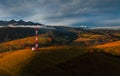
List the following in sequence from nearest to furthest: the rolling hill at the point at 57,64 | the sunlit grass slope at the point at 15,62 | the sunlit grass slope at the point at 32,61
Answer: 1. the sunlit grass slope at the point at 32,61
2. the rolling hill at the point at 57,64
3. the sunlit grass slope at the point at 15,62

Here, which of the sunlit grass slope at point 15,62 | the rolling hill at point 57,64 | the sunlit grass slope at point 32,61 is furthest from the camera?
the sunlit grass slope at point 15,62

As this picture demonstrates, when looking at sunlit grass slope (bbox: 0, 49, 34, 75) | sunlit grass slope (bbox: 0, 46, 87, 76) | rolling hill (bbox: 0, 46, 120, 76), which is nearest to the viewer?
sunlit grass slope (bbox: 0, 46, 87, 76)

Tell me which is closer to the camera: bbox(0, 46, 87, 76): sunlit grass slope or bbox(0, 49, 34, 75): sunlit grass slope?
bbox(0, 46, 87, 76): sunlit grass slope

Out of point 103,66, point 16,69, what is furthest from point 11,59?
point 103,66

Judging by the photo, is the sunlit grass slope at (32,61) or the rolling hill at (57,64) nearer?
the sunlit grass slope at (32,61)

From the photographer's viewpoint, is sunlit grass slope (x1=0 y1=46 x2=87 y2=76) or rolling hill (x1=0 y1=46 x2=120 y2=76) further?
rolling hill (x1=0 y1=46 x2=120 y2=76)

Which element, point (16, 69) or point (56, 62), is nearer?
point (16, 69)

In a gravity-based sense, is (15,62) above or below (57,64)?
above

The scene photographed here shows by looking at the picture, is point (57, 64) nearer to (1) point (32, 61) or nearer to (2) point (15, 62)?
(1) point (32, 61)

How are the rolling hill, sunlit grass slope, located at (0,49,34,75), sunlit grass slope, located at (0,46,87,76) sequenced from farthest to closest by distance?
sunlit grass slope, located at (0,49,34,75), the rolling hill, sunlit grass slope, located at (0,46,87,76)

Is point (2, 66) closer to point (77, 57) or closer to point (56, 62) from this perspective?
point (56, 62)

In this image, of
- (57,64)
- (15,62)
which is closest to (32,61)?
(15,62)
